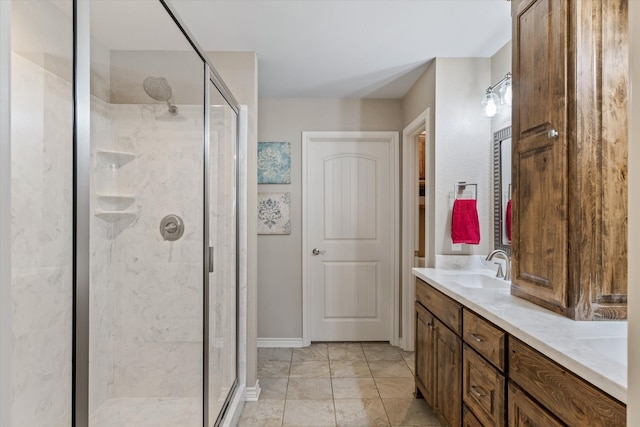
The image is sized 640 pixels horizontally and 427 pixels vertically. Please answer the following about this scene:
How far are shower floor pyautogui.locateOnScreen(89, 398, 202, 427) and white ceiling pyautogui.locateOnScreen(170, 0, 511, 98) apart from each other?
2.05 meters

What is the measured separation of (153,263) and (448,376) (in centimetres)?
163

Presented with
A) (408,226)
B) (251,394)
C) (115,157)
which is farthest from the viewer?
(408,226)

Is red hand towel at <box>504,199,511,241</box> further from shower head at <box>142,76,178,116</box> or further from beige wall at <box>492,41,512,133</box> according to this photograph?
shower head at <box>142,76,178,116</box>

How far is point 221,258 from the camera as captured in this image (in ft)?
7.54

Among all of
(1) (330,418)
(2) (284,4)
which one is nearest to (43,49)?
(2) (284,4)

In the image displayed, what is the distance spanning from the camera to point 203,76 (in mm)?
1965

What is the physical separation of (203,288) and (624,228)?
72.5 inches

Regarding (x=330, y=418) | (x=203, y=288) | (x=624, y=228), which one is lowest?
(x=330, y=418)

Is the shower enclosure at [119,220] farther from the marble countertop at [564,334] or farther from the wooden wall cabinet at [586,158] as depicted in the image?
the wooden wall cabinet at [586,158]

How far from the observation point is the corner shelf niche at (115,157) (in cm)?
140

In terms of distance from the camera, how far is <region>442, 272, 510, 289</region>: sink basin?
2.25 meters

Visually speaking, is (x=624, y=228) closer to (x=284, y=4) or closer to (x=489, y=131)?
(x=489, y=131)

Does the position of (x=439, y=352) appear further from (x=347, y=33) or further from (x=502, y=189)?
(x=347, y=33)

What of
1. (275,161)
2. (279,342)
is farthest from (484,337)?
(275,161)
